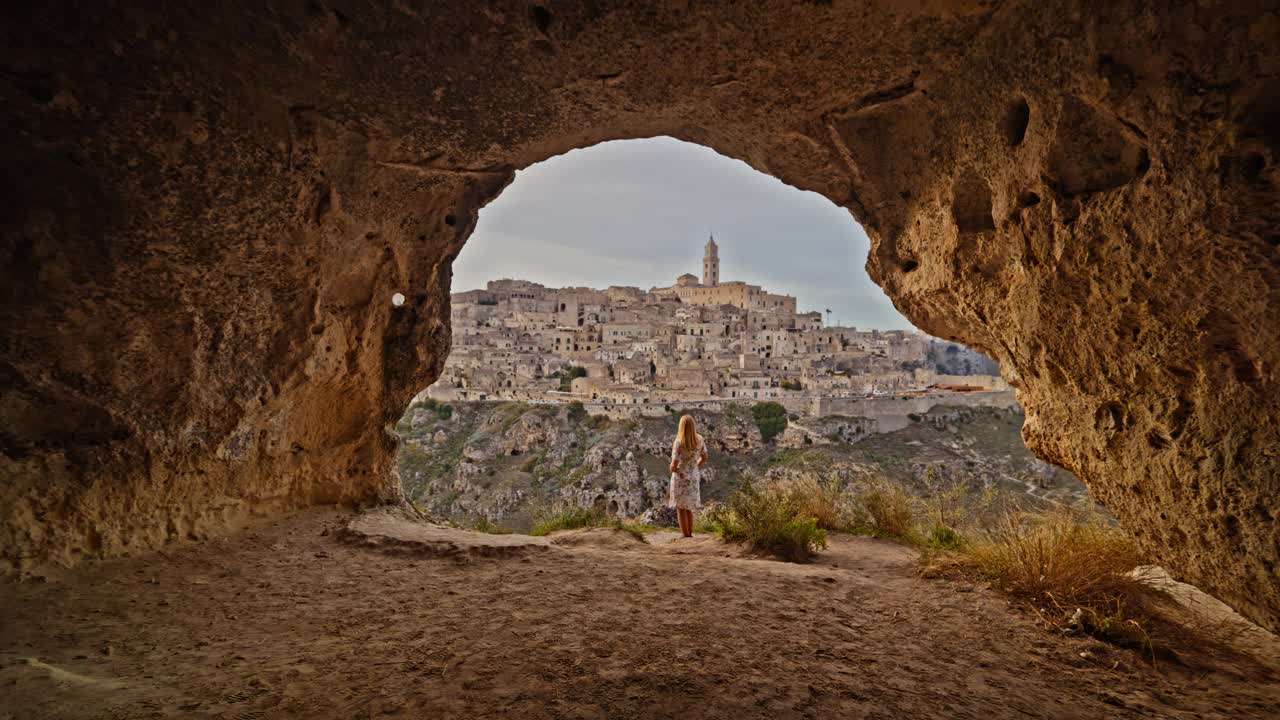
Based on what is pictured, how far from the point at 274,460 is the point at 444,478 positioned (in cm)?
3422

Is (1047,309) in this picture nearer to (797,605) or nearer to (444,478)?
(797,605)

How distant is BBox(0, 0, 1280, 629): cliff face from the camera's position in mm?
2156

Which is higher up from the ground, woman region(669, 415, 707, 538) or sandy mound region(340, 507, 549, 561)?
woman region(669, 415, 707, 538)

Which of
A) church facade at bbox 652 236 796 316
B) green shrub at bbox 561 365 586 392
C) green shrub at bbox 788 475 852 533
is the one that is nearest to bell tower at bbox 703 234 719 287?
church facade at bbox 652 236 796 316

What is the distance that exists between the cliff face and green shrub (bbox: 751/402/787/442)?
134 feet

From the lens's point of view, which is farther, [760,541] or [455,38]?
[760,541]

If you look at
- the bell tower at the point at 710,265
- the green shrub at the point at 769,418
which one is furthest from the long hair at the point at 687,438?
the bell tower at the point at 710,265

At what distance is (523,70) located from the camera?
A: 3631 mm

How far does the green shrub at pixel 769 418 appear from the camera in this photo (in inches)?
1738

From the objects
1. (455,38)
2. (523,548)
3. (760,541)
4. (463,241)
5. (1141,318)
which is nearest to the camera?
(1141,318)

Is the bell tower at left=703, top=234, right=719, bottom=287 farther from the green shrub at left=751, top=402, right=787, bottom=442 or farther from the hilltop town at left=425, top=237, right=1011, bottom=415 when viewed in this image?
the green shrub at left=751, top=402, right=787, bottom=442

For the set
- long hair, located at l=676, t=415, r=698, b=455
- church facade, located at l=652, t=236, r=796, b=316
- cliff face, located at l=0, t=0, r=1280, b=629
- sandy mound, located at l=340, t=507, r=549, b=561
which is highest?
church facade, located at l=652, t=236, r=796, b=316

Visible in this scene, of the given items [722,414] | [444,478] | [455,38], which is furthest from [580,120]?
[722,414]

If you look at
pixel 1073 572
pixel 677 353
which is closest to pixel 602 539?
pixel 1073 572
